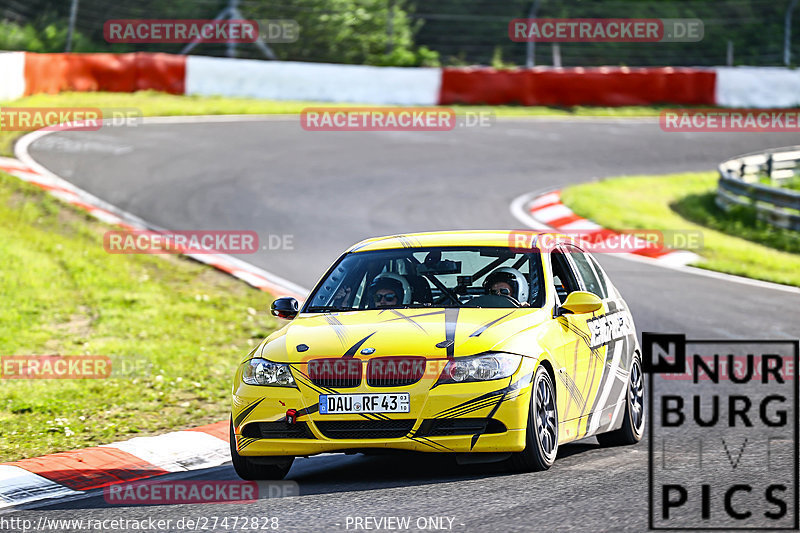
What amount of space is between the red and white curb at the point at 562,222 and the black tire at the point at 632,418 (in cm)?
765

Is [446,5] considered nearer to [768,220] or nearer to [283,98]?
[283,98]

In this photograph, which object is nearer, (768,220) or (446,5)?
(768,220)

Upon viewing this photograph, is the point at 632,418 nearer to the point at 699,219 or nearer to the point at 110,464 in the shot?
the point at 110,464

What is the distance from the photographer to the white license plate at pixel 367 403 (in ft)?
21.2

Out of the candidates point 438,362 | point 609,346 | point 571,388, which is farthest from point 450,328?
point 609,346

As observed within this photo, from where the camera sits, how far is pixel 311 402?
6.61 meters

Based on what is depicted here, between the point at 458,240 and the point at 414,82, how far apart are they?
24305mm

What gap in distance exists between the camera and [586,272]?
8438 mm

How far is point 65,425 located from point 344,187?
463 inches

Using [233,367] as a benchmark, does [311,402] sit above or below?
above

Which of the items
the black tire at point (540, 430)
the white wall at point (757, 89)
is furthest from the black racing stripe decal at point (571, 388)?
the white wall at point (757, 89)

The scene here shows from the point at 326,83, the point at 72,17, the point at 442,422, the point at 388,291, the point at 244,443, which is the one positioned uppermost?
the point at 72,17

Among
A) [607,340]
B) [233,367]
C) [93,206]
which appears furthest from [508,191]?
[607,340]

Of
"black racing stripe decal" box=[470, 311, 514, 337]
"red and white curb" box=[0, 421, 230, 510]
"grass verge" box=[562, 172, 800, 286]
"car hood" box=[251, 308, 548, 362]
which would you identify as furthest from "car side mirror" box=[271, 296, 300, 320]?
"grass verge" box=[562, 172, 800, 286]
